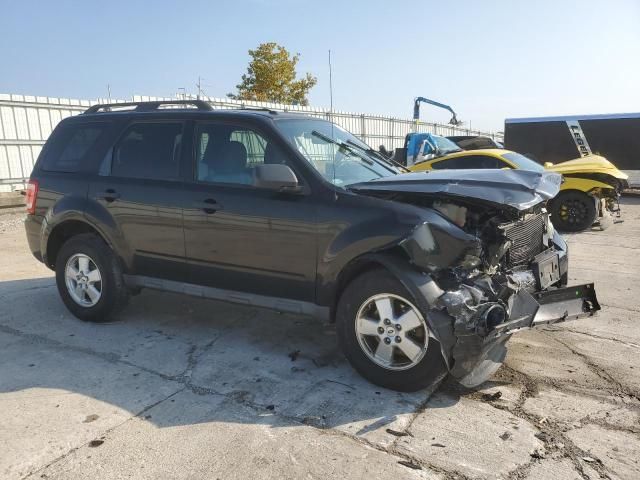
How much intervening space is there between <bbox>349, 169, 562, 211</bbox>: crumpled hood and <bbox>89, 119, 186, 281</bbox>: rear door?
1624 millimetres

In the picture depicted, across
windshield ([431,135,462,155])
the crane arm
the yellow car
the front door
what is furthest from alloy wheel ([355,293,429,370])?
the crane arm

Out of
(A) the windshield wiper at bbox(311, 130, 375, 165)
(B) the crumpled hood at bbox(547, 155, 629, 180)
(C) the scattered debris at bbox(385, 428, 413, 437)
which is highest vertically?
(A) the windshield wiper at bbox(311, 130, 375, 165)

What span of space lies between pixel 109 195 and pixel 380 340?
281 centimetres

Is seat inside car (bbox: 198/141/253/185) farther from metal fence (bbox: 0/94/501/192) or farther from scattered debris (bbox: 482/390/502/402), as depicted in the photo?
metal fence (bbox: 0/94/501/192)

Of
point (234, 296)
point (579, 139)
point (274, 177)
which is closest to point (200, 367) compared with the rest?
point (234, 296)

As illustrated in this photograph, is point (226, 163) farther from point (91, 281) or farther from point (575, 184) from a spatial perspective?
point (575, 184)

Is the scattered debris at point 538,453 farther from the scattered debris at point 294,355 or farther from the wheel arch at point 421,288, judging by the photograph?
the scattered debris at point 294,355

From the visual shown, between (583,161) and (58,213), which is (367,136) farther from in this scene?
(58,213)

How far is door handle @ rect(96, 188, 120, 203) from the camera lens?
475 centimetres

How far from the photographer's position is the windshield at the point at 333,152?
4090 millimetres

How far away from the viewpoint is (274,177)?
3.72m

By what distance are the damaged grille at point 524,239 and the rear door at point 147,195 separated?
2.63 m

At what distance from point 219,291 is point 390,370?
5.20ft

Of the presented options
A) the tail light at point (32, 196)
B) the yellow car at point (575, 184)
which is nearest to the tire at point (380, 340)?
the tail light at point (32, 196)
